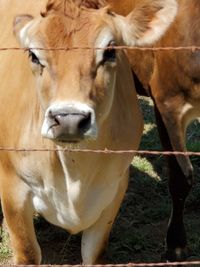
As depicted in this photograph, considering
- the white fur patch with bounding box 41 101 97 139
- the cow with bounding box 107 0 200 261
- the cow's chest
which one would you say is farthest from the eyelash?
the cow with bounding box 107 0 200 261

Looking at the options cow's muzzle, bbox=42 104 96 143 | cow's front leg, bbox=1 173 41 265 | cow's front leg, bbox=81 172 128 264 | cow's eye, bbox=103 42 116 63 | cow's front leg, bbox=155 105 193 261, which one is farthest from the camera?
cow's front leg, bbox=155 105 193 261

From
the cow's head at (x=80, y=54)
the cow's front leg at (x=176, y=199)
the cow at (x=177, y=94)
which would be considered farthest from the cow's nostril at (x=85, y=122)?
the cow's front leg at (x=176, y=199)

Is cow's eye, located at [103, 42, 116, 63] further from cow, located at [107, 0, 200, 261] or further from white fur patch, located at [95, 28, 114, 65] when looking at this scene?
cow, located at [107, 0, 200, 261]

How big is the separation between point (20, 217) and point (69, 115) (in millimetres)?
1081

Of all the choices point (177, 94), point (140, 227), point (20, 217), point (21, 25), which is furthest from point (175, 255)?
point (21, 25)

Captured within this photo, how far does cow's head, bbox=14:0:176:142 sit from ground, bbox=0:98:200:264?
1.53 metres

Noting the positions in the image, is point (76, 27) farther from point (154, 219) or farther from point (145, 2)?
point (154, 219)

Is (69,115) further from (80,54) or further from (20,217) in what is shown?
(20,217)

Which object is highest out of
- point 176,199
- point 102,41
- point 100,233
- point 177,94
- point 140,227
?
point 102,41

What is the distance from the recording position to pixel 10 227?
3.85 m

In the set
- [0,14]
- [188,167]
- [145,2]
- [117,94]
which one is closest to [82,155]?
[117,94]

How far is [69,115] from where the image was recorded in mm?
2859

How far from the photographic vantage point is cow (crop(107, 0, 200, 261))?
14.2 feet

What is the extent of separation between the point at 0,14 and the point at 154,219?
171 cm
